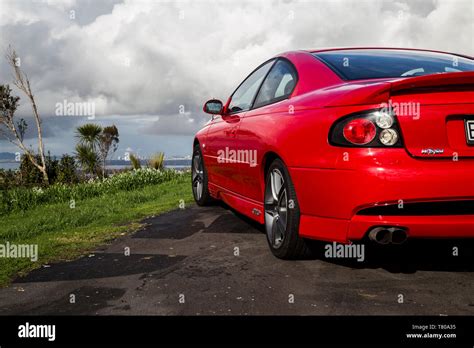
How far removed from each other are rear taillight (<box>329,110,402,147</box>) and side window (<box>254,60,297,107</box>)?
1.02m

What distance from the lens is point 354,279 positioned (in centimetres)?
354

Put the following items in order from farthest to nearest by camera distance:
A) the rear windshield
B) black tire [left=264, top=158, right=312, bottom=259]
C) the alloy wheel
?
the alloy wheel < the rear windshield < black tire [left=264, top=158, right=312, bottom=259]

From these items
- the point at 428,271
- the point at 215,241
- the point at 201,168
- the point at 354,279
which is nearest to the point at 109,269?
the point at 215,241

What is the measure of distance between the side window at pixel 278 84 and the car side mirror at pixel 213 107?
1.17 metres

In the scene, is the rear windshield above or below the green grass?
above

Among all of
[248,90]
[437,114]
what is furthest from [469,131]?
[248,90]

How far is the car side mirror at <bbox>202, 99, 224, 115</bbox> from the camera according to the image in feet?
20.0

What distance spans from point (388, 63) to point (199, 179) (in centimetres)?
383

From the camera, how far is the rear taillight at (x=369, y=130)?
3084mm

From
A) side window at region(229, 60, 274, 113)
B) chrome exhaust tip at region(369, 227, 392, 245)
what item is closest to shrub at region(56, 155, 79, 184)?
side window at region(229, 60, 274, 113)
